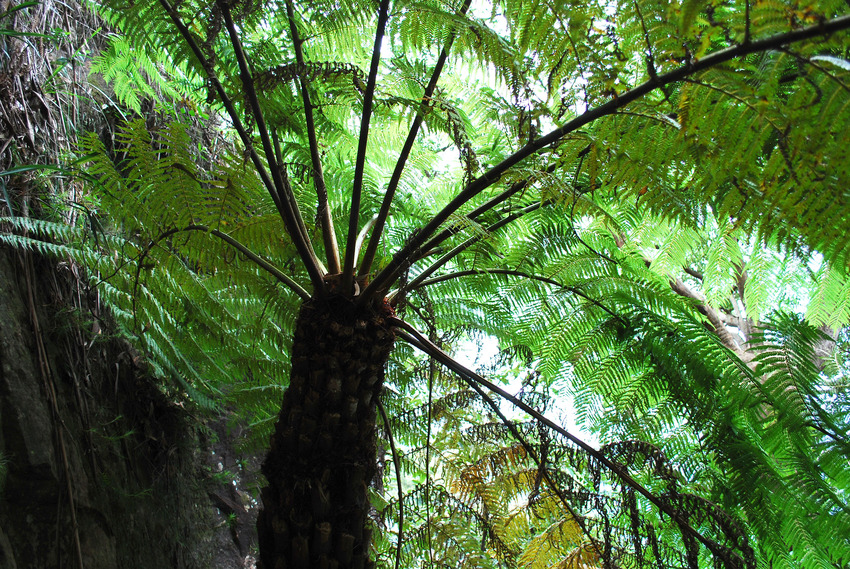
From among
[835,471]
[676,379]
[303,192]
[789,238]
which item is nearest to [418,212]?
[303,192]

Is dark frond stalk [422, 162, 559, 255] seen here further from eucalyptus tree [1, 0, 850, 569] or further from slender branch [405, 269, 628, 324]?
slender branch [405, 269, 628, 324]

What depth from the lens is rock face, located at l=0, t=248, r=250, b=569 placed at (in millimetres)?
1556

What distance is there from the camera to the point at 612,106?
92cm

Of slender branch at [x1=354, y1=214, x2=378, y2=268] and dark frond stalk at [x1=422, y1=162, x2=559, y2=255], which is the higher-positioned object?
slender branch at [x1=354, y1=214, x2=378, y2=268]

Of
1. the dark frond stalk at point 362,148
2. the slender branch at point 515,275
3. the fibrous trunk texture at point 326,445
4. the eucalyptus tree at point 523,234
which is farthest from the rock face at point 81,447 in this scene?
the slender branch at point 515,275

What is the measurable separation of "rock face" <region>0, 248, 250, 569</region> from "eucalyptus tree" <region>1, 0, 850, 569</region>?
0.17 m

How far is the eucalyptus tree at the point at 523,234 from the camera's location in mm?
974

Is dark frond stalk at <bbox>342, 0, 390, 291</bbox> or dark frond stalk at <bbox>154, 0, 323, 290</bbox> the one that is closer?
dark frond stalk at <bbox>342, 0, 390, 291</bbox>

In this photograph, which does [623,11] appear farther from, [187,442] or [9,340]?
[187,442]

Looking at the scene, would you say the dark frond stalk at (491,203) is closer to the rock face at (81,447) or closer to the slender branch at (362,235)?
the slender branch at (362,235)

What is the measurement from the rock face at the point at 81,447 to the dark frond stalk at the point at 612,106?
3.66ft

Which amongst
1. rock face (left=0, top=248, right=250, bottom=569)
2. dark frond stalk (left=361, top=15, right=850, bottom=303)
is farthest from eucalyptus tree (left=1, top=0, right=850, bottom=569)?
rock face (left=0, top=248, right=250, bottom=569)

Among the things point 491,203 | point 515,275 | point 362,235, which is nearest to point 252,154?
point 362,235

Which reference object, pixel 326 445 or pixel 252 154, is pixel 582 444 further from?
pixel 252 154
